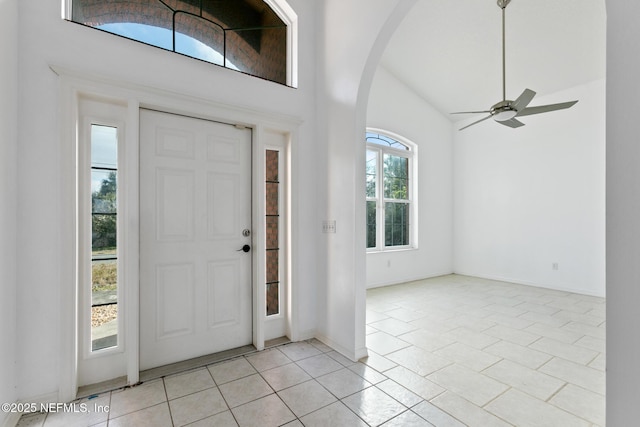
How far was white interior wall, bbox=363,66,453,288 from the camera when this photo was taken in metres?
5.29

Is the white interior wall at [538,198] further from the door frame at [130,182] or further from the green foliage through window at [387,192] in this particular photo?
the door frame at [130,182]

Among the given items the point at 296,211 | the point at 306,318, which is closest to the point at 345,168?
the point at 296,211

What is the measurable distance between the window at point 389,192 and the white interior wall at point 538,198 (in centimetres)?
136

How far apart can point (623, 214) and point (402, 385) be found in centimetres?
179

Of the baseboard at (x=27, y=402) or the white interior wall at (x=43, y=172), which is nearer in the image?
the baseboard at (x=27, y=402)

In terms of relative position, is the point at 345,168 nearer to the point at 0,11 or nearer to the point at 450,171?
the point at 0,11

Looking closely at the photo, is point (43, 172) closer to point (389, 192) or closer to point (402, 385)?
point (402, 385)

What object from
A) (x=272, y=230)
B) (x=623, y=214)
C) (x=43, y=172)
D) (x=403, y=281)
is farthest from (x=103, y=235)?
(x=403, y=281)

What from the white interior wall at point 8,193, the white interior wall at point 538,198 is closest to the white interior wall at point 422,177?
the white interior wall at point 538,198

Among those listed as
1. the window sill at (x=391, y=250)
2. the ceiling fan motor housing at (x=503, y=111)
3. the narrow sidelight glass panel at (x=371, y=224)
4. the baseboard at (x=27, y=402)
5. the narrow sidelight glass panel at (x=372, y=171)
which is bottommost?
the baseboard at (x=27, y=402)

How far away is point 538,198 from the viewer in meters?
5.24

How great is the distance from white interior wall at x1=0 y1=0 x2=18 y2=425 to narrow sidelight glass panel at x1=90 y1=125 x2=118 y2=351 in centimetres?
41

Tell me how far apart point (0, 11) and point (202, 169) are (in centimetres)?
143

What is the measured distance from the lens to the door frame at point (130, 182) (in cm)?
197
